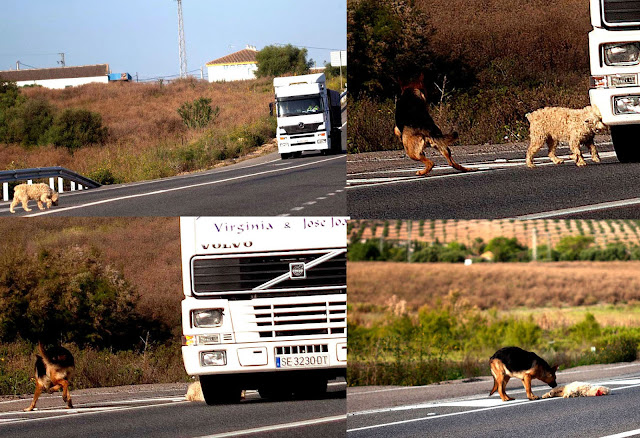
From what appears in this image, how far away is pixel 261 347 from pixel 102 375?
7752mm

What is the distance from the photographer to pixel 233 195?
71.9ft

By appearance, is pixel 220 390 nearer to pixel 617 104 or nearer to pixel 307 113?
pixel 617 104

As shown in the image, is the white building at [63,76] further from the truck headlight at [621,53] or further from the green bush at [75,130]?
the truck headlight at [621,53]

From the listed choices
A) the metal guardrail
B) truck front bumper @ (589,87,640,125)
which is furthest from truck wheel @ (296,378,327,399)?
the metal guardrail

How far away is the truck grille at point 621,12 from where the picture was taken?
9.84 m

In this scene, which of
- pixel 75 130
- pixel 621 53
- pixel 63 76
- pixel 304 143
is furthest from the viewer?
pixel 63 76

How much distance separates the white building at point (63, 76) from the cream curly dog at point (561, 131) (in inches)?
1858

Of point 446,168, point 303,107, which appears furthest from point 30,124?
point 446,168

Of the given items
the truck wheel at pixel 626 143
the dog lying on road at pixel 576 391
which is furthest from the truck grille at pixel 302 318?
the truck wheel at pixel 626 143

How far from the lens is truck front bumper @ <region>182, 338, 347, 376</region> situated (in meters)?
8.09

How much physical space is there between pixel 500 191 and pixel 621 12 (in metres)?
2.25

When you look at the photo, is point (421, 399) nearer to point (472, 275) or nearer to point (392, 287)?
point (392, 287)

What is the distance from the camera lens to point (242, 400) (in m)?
10.0

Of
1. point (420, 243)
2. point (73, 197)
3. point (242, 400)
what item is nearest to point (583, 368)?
point (420, 243)
